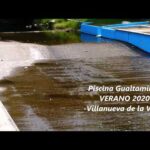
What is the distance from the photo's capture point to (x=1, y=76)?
10.0 metres

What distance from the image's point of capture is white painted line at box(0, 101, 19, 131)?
A: 6039mm

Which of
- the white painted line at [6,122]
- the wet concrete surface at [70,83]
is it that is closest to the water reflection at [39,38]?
the wet concrete surface at [70,83]

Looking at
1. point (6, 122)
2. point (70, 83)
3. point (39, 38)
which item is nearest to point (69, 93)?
point (70, 83)

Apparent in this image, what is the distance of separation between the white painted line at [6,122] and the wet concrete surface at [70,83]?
126 mm

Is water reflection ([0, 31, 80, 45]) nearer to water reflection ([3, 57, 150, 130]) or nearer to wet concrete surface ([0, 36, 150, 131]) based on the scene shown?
wet concrete surface ([0, 36, 150, 131])

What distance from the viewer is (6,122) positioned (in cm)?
632

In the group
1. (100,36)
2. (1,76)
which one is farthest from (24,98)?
(100,36)
